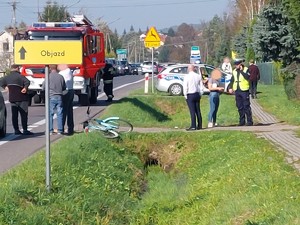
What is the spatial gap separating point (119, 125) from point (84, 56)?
1028cm

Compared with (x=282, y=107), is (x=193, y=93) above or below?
above

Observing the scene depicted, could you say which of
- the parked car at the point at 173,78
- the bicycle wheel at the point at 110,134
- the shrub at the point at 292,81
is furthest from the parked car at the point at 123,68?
the bicycle wheel at the point at 110,134

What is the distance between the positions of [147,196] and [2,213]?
17.4ft

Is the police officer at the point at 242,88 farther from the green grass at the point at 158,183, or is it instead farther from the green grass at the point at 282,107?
the green grass at the point at 158,183

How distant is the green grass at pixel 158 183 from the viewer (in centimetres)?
1012

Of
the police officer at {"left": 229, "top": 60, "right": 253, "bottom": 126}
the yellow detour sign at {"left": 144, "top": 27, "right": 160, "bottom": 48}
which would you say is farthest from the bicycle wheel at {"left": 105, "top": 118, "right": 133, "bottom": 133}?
the yellow detour sign at {"left": 144, "top": 27, "right": 160, "bottom": 48}

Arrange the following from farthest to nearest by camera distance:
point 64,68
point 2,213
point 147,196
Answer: point 64,68, point 147,196, point 2,213

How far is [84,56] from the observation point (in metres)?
30.0

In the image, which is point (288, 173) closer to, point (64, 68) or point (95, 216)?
point (95, 216)

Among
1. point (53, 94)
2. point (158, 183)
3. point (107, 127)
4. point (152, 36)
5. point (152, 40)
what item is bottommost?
point (158, 183)

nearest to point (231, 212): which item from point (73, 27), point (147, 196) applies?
point (147, 196)

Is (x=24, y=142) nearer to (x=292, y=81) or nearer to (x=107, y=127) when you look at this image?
(x=107, y=127)

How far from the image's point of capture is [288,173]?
39.2 feet

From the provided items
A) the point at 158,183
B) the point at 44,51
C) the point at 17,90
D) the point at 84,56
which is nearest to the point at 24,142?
the point at 17,90
